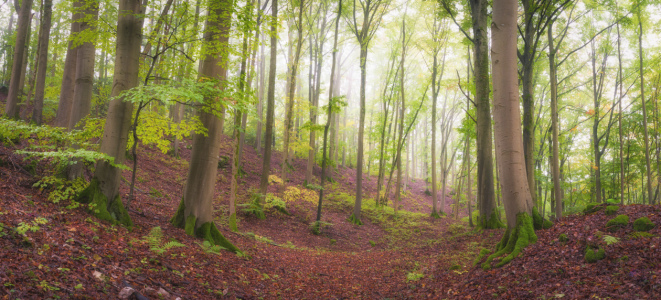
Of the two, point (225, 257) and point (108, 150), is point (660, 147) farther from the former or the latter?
point (108, 150)

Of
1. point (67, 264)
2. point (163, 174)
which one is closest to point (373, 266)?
point (67, 264)

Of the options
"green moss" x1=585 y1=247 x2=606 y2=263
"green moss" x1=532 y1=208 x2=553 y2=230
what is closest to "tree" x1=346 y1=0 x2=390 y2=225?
"green moss" x1=532 y1=208 x2=553 y2=230

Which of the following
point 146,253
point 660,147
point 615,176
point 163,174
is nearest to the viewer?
point 146,253

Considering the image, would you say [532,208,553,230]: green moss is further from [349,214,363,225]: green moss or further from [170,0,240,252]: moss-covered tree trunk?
[349,214,363,225]: green moss

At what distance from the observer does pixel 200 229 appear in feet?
20.5

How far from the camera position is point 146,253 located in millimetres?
4258

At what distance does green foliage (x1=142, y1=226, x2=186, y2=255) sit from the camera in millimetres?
4484

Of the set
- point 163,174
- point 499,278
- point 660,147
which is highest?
point 660,147

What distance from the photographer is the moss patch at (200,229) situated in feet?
20.2

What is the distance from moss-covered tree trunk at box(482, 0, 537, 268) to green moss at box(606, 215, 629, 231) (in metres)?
0.99

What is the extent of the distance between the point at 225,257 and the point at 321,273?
7.21 feet

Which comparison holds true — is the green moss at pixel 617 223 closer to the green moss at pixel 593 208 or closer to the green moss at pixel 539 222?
the green moss at pixel 539 222

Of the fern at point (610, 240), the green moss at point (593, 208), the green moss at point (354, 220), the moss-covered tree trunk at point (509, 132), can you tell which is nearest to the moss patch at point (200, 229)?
the moss-covered tree trunk at point (509, 132)

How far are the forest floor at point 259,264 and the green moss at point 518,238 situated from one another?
160 mm
